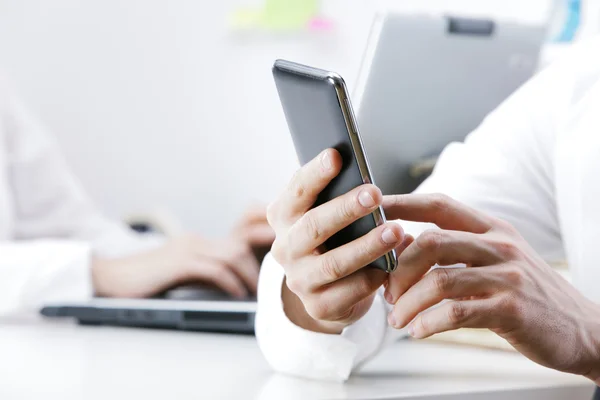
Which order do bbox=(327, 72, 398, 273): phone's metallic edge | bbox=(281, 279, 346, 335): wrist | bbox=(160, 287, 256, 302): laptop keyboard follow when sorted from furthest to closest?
bbox=(160, 287, 256, 302): laptop keyboard < bbox=(281, 279, 346, 335): wrist < bbox=(327, 72, 398, 273): phone's metallic edge

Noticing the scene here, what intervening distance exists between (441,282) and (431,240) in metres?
0.03

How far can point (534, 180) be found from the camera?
865 millimetres

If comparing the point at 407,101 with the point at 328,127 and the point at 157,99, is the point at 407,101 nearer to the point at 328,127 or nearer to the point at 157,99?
the point at 328,127

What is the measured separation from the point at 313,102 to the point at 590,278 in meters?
0.38

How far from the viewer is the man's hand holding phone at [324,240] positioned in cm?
53

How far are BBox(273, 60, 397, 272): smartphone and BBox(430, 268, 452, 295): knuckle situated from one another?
3 centimetres

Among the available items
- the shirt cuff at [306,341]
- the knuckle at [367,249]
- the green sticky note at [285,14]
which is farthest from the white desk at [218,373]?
the green sticky note at [285,14]

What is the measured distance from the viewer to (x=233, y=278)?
1034 mm

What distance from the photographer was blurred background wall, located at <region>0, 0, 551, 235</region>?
265 centimetres

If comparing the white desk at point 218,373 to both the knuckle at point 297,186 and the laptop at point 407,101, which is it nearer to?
the laptop at point 407,101

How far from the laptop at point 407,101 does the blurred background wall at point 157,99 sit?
1597mm

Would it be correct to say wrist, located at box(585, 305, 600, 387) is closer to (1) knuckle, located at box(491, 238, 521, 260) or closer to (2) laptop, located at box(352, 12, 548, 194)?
(1) knuckle, located at box(491, 238, 521, 260)

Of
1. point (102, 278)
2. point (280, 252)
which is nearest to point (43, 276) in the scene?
point (102, 278)

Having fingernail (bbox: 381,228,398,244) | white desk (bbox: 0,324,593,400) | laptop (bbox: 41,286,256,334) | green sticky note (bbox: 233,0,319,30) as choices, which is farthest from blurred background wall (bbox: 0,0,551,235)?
fingernail (bbox: 381,228,398,244)
